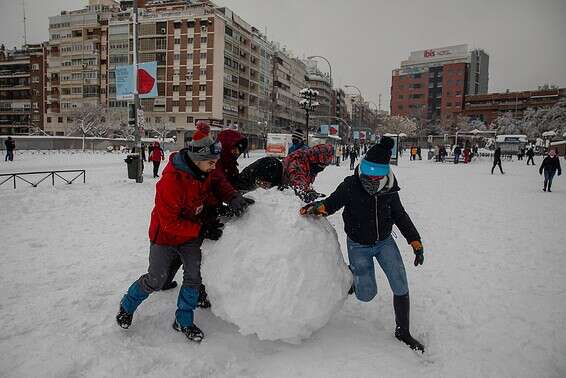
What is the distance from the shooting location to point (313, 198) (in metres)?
3.74

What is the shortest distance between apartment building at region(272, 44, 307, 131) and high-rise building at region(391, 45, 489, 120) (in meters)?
32.4

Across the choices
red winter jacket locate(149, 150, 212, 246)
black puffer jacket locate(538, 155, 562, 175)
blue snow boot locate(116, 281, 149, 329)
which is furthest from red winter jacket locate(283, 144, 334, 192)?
black puffer jacket locate(538, 155, 562, 175)

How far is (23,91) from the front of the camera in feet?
269

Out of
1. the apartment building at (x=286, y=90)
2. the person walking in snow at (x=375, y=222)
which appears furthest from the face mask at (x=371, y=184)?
the apartment building at (x=286, y=90)

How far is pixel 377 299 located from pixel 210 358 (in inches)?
85.7

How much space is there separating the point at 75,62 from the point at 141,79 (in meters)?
70.4

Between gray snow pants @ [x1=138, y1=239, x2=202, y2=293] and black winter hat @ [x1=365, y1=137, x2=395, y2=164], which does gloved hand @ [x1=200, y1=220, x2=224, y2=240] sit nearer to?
gray snow pants @ [x1=138, y1=239, x2=202, y2=293]

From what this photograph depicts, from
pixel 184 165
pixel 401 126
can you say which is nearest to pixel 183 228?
pixel 184 165

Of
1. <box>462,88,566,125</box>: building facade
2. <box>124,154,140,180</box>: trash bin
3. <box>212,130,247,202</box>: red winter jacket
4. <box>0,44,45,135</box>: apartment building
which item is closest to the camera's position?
<box>212,130,247,202</box>: red winter jacket

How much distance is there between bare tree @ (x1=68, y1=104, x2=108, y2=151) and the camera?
6081 centimetres

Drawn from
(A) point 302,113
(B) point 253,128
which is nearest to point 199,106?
(B) point 253,128

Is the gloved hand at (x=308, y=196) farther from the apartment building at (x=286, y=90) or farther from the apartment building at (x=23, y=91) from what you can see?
the apartment building at (x=23, y=91)

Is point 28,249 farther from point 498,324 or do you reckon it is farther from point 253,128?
point 253,128

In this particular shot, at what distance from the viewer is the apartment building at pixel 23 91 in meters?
79.3
